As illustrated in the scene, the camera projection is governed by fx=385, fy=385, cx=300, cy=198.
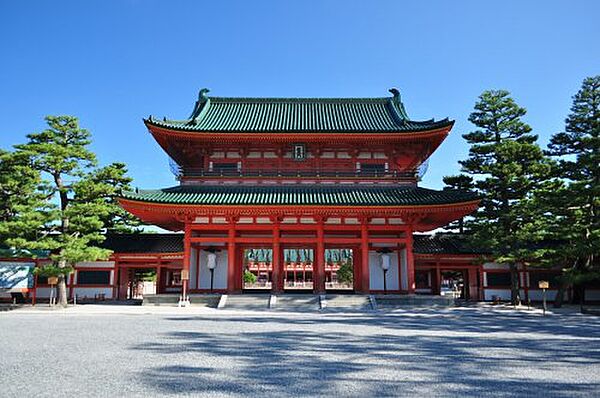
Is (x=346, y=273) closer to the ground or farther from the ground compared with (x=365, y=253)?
closer to the ground

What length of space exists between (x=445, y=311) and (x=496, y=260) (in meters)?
6.68

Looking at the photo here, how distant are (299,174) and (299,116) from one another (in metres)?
6.28

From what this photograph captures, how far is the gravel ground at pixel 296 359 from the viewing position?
6.21m

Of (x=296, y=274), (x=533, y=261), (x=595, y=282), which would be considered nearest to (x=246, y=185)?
(x=533, y=261)

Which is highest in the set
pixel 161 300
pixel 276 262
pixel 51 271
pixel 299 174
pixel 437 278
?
pixel 299 174

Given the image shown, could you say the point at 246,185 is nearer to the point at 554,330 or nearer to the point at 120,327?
the point at 120,327

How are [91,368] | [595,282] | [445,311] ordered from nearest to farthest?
[91,368], [445,311], [595,282]

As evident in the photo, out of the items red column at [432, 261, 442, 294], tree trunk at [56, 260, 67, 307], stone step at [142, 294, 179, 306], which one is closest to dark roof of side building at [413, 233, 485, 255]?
red column at [432, 261, 442, 294]

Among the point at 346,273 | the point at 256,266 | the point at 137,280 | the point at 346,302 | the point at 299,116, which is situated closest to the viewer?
the point at 346,302

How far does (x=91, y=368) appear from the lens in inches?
290

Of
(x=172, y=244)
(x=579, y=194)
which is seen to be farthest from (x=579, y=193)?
(x=172, y=244)

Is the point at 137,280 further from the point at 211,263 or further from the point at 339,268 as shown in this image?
the point at 339,268

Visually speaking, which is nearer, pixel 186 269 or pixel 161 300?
pixel 186 269

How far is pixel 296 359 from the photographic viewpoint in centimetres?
823
